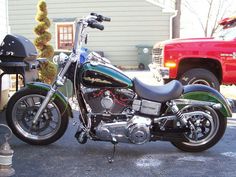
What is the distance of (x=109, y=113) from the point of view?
4.89 m

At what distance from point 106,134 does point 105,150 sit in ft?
1.68

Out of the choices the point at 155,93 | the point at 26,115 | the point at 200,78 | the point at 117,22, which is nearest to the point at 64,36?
the point at 117,22

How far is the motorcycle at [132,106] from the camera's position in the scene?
189 inches

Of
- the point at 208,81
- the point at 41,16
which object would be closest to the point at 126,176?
the point at 208,81

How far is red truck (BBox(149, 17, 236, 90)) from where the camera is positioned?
8109 millimetres

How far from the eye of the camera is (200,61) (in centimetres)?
841

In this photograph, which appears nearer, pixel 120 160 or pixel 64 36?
pixel 120 160

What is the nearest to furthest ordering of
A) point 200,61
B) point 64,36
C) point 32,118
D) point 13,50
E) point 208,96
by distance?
point 208,96, point 32,118, point 13,50, point 200,61, point 64,36

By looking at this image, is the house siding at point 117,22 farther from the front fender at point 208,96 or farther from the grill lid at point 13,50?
the front fender at point 208,96

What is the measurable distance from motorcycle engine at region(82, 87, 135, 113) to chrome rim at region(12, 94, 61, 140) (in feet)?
1.81

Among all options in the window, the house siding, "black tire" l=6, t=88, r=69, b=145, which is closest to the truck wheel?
"black tire" l=6, t=88, r=69, b=145

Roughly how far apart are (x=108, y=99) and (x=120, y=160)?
→ 75 cm

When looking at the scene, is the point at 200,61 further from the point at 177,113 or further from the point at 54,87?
the point at 54,87

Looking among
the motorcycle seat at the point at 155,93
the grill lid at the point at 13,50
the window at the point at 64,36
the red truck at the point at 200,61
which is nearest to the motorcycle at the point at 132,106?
the motorcycle seat at the point at 155,93
